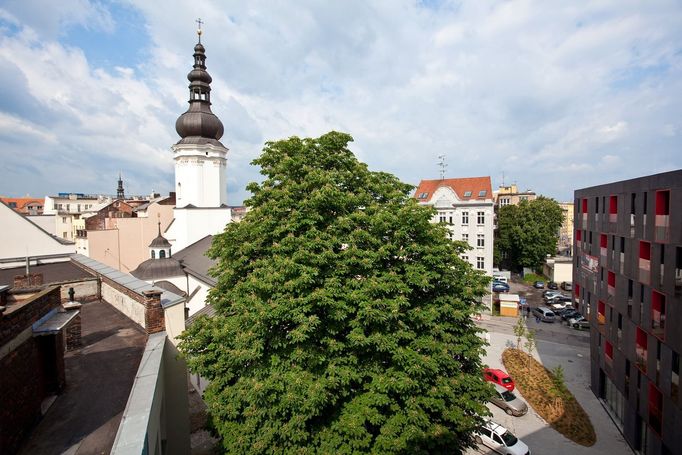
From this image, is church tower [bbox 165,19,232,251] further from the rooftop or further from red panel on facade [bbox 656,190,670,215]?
red panel on facade [bbox 656,190,670,215]

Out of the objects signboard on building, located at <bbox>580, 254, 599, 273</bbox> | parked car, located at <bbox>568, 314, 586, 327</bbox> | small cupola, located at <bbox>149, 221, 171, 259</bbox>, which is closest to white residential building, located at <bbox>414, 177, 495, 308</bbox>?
parked car, located at <bbox>568, 314, 586, 327</bbox>

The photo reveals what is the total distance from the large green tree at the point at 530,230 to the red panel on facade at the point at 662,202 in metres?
35.2

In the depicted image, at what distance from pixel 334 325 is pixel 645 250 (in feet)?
46.8

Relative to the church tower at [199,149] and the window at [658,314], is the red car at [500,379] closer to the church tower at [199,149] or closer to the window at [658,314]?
the window at [658,314]

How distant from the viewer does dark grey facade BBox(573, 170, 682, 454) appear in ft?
39.9

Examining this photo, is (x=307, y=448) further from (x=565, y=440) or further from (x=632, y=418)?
(x=632, y=418)

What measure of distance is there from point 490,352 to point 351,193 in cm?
2022

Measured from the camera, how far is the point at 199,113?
96.6 ft

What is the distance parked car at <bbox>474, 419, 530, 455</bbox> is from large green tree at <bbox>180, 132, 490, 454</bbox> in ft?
15.6

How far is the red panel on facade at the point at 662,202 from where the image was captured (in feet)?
43.6

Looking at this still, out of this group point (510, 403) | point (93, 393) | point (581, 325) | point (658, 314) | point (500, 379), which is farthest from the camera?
point (581, 325)

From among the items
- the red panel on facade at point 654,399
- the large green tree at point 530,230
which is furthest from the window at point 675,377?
the large green tree at point 530,230

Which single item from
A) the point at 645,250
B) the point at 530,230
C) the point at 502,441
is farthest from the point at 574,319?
the point at 502,441

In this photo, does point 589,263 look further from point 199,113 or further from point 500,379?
point 199,113
